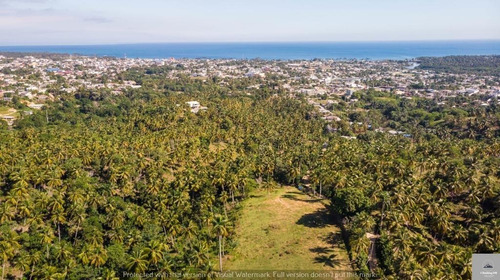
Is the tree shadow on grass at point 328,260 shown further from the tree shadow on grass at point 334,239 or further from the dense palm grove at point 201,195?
the tree shadow on grass at point 334,239

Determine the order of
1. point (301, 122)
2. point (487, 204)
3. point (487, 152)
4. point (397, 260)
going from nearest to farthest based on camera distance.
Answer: point (397, 260) < point (487, 204) < point (487, 152) < point (301, 122)

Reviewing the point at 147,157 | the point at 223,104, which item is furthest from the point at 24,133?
the point at 223,104

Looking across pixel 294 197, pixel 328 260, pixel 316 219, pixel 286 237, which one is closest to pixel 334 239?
pixel 328 260

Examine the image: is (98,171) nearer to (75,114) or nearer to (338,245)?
(338,245)

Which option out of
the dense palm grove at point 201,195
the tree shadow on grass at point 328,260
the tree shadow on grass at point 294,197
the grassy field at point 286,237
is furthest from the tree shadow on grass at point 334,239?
the tree shadow on grass at point 294,197

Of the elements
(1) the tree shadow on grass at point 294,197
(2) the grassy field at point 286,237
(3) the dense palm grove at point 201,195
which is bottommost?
(2) the grassy field at point 286,237

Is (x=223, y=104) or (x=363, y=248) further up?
(x=223, y=104)

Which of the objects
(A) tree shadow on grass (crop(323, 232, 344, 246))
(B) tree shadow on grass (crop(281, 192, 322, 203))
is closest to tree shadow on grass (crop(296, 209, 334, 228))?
(A) tree shadow on grass (crop(323, 232, 344, 246))
